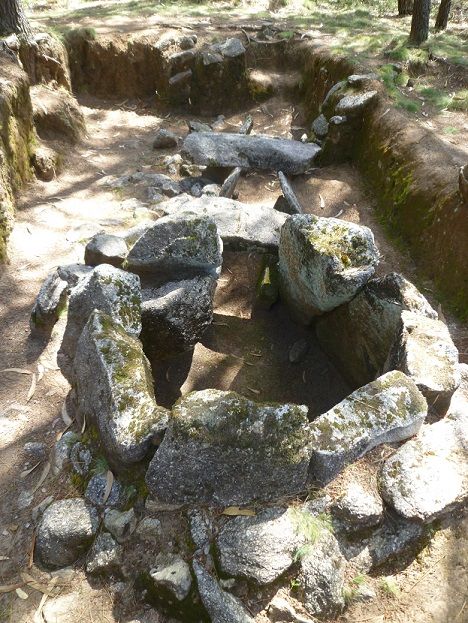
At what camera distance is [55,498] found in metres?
3.33

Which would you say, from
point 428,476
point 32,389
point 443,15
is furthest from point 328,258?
point 443,15

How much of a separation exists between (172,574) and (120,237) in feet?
11.2

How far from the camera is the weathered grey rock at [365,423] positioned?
122 inches

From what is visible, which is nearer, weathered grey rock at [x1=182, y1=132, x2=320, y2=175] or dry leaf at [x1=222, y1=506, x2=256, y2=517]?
dry leaf at [x1=222, y1=506, x2=256, y2=517]

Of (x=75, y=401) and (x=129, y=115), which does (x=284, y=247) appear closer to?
(x=75, y=401)

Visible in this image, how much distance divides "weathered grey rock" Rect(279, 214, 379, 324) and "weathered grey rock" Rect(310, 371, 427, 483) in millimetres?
1139

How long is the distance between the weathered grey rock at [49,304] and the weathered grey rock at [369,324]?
2.69 m

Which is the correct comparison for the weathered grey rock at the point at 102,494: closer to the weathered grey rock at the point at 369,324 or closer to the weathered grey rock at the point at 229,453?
the weathered grey rock at the point at 229,453

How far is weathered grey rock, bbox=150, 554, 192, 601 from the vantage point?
9.02 ft

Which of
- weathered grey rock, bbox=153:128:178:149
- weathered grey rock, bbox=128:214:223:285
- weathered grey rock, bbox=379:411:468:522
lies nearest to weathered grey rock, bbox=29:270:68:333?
weathered grey rock, bbox=128:214:223:285

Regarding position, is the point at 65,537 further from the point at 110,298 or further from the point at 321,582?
the point at 110,298

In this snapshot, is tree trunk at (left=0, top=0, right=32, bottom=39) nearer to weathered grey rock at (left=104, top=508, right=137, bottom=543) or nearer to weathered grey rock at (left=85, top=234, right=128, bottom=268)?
weathered grey rock at (left=85, top=234, right=128, bottom=268)

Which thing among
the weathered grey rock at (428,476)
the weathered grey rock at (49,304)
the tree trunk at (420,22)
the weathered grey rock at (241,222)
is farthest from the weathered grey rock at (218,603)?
the tree trunk at (420,22)

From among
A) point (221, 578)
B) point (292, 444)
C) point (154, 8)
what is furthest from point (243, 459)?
point (154, 8)
